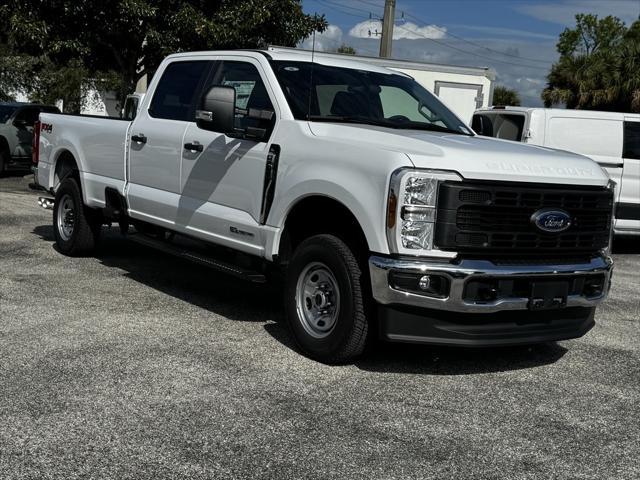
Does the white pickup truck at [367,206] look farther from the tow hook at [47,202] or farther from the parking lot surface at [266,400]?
the tow hook at [47,202]

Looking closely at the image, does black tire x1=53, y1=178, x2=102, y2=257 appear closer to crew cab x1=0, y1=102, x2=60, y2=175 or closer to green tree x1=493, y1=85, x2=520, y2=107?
crew cab x1=0, y1=102, x2=60, y2=175

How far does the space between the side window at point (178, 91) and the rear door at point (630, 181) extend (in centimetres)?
694

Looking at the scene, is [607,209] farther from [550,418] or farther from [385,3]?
[385,3]

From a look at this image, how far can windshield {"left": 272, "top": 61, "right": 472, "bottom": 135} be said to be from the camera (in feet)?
20.1

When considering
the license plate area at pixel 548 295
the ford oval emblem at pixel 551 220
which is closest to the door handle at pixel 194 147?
the ford oval emblem at pixel 551 220

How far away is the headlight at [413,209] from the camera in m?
4.79

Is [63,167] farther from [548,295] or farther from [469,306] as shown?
[548,295]

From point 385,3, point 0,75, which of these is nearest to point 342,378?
point 385,3

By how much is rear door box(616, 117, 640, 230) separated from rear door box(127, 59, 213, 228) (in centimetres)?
697

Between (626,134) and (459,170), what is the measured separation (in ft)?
25.4

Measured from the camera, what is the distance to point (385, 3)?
23906mm

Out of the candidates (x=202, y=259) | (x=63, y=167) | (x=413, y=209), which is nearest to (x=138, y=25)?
(x=63, y=167)

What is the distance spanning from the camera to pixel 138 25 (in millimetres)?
17422

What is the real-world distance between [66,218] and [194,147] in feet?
9.52
